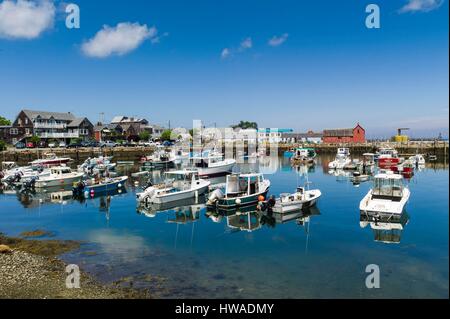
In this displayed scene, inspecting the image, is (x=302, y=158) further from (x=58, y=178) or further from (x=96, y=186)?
(x=58, y=178)

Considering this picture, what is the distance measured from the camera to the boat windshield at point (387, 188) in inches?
1125

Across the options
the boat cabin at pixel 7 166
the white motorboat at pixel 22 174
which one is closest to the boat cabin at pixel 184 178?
the white motorboat at pixel 22 174

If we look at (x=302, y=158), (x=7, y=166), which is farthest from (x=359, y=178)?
(x=7, y=166)

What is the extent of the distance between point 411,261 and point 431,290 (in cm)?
→ 352

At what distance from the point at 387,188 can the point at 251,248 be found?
14.0 metres

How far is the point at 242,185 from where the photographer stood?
33.9 meters

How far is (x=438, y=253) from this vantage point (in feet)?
66.1

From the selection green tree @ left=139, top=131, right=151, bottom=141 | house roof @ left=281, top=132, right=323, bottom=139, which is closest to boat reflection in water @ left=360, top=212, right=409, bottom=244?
house roof @ left=281, top=132, right=323, bottom=139

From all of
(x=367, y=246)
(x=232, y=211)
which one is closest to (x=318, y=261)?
(x=367, y=246)

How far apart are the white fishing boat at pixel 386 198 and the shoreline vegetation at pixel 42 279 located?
17896 millimetres
